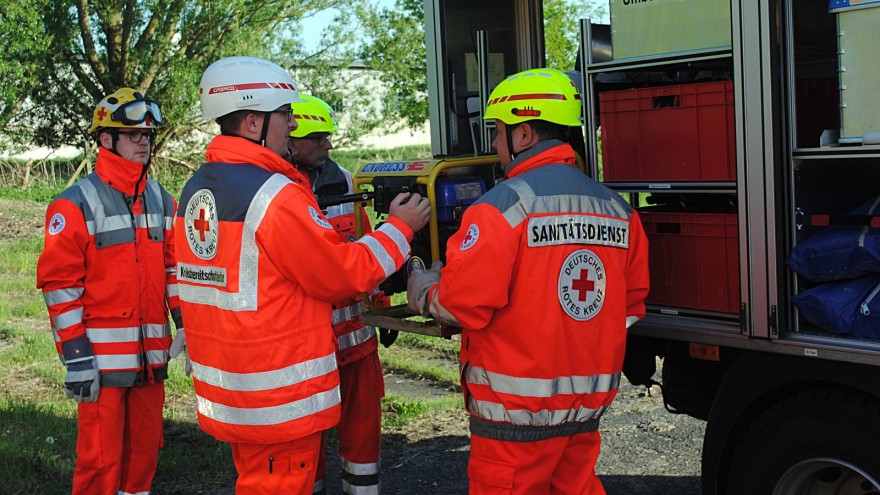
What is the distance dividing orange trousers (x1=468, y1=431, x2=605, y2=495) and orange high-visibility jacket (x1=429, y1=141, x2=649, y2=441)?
0.13ft

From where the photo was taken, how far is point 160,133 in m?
20.8

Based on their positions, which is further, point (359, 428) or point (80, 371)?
point (359, 428)

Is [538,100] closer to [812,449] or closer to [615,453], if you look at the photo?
[812,449]

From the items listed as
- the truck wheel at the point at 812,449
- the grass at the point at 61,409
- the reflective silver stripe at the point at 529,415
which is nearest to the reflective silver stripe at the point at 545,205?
the reflective silver stripe at the point at 529,415

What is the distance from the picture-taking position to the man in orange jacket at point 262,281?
3.27 meters

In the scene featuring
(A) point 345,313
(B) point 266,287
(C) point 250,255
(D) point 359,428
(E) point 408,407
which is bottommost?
(E) point 408,407

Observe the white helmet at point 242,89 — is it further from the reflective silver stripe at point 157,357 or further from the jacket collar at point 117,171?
the reflective silver stripe at point 157,357

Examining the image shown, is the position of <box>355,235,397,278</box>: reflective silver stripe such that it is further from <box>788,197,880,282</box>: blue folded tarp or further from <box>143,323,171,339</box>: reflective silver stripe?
<box>143,323,171,339</box>: reflective silver stripe

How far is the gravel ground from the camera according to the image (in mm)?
5238

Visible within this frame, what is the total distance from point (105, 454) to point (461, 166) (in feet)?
6.69

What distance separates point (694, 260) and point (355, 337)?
1.62 metres

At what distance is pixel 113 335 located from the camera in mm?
4422

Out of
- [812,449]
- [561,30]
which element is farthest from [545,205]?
[561,30]

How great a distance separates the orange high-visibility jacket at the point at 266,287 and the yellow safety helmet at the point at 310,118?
1.31 metres
